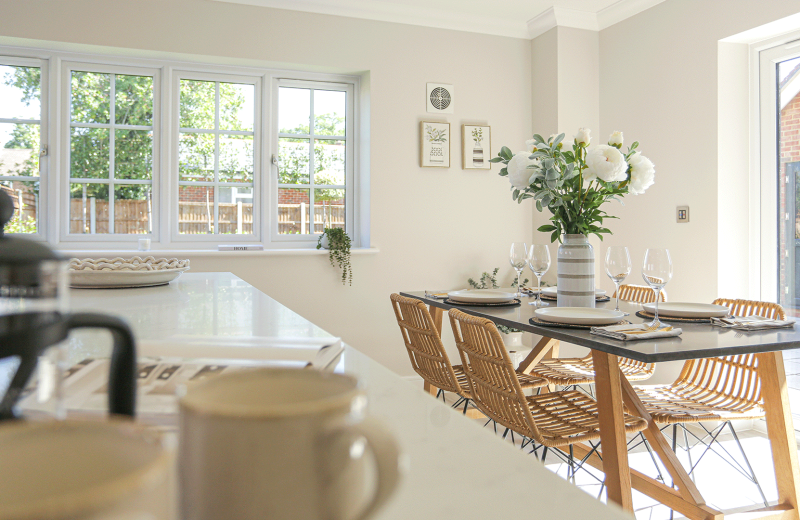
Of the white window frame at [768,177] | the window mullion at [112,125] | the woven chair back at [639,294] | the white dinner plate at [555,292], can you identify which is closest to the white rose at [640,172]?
the white dinner plate at [555,292]

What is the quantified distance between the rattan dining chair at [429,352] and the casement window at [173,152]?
6.45 feet

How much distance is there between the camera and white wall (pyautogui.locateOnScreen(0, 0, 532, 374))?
3.71 metres

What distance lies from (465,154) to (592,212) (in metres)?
2.34

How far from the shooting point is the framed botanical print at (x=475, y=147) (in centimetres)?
436

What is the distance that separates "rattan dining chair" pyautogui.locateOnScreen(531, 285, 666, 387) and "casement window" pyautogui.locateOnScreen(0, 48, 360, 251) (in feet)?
6.60

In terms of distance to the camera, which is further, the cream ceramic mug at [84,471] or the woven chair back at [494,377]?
the woven chair back at [494,377]

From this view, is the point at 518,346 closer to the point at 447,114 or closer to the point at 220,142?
the point at 447,114

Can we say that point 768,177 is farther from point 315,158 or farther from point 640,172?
point 315,158

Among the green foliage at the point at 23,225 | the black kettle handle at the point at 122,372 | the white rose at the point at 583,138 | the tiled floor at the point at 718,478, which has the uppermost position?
the white rose at the point at 583,138

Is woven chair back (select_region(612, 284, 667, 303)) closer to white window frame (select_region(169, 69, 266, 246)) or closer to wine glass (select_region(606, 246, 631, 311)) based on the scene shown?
wine glass (select_region(606, 246, 631, 311))

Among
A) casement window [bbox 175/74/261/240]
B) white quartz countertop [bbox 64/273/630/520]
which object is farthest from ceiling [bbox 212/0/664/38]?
white quartz countertop [bbox 64/273/630/520]

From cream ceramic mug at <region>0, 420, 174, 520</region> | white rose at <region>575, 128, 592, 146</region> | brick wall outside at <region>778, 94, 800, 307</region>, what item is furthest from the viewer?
brick wall outside at <region>778, 94, 800, 307</region>

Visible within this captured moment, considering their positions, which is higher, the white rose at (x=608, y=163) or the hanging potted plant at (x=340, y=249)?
the white rose at (x=608, y=163)

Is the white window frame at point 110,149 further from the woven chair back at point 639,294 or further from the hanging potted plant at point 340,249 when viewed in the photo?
the woven chair back at point 639,294
